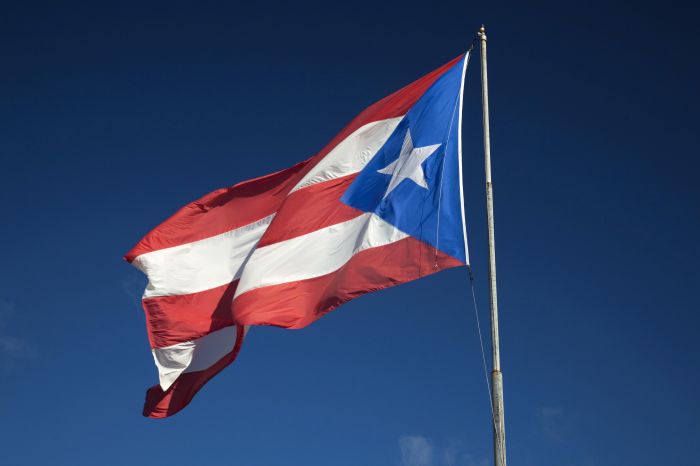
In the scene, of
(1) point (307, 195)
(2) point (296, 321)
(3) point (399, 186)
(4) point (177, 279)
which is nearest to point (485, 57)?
(3) point (399, 186)

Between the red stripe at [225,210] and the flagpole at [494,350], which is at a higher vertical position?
the red stripe at [225,210]

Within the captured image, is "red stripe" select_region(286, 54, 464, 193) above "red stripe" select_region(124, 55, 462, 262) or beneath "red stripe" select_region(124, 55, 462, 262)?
above

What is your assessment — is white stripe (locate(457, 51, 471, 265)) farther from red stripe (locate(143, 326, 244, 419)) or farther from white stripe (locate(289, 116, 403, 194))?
red stripe (locate(143, 326, 244, 419))

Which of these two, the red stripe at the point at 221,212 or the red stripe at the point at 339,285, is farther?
the red stripe at the point at 221,212

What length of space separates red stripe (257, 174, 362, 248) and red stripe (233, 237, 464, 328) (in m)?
1.53

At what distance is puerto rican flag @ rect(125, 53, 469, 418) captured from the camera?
61.6 feet

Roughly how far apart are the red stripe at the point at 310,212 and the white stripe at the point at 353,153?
8.0 inches

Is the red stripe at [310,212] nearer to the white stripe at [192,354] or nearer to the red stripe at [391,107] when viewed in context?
the red stripe at [391,107]

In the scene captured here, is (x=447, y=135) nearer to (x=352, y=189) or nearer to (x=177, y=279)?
(x=352, y=189)

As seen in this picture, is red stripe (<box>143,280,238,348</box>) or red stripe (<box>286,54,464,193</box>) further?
red stripe (<box>143,280,238,348</box>)

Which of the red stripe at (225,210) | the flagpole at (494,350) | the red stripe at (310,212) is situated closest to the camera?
the flagpole at (494,350)

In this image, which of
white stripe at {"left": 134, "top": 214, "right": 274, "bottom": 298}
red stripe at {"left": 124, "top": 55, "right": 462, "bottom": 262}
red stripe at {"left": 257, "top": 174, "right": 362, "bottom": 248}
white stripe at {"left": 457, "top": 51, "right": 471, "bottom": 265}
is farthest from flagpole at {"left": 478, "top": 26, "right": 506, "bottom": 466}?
white stripe at {"left": 134, "top": 214, "right": 274, "bottom": 298}

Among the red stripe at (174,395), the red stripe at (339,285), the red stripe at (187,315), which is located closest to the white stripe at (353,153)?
the red stripe at (339,285)

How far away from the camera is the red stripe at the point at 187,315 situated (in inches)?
896
